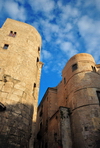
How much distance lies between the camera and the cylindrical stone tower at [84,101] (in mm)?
8773

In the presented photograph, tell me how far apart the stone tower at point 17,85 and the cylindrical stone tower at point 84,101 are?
13.2 ft

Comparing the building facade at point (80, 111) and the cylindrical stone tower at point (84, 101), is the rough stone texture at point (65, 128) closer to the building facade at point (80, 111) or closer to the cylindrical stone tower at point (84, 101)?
the building facade at point (80, 111)

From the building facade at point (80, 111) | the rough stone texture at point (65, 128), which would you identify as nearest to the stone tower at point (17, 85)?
the rough stone texture at point (65, 128)

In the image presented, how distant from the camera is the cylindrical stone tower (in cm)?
877

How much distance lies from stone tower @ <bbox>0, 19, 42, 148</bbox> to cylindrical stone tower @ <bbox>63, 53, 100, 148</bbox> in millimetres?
4014

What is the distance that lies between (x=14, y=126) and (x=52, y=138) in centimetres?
742

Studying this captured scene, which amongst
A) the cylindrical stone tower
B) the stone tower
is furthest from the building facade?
the stone tower

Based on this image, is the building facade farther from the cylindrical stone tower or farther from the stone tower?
the stone tower

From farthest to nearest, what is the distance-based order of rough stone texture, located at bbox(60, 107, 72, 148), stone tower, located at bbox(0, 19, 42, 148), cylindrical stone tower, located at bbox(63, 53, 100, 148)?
rough stone texture, located at bbox(60, 107, 72, 148) < cylindrical stone tower, located at bbox(63, 53, 100, 148) < stone tower, located at bbox(0, 19, 42, 148)

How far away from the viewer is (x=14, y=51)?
29.5 feet

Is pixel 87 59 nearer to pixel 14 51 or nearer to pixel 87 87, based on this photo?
pixel 87 87

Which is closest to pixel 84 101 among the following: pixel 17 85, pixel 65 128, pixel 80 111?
pixel 80 111

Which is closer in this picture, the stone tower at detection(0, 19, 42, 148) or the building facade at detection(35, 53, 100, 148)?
the stone tower at detection(0, 19, 42, 148)

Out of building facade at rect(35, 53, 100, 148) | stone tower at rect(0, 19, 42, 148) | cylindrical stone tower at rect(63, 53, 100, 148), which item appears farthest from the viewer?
building facade at rect(35, 53, 100, 148)
